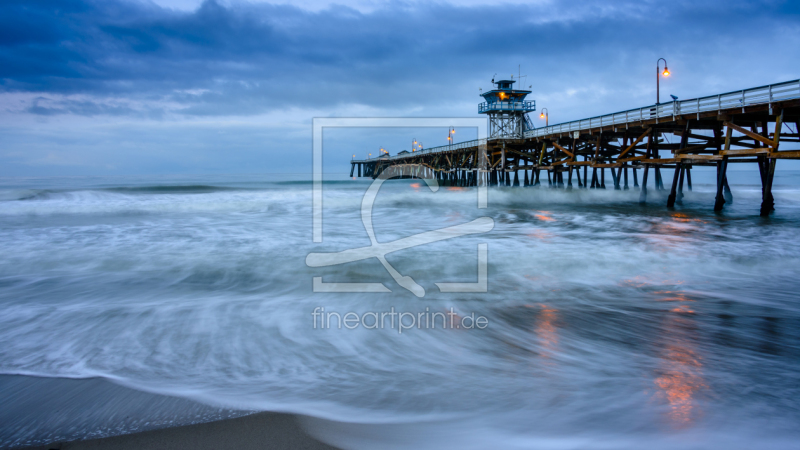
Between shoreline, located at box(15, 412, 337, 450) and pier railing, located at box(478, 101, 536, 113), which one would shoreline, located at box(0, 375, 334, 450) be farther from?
pier railing, located at box(478, 101, 536, 113)

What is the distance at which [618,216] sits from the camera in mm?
17688

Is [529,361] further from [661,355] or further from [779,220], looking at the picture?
[779,220]

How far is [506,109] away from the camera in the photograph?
52375 millimetres

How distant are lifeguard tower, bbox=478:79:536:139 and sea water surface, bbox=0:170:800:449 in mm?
44747

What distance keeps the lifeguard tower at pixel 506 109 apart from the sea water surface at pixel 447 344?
4475cm

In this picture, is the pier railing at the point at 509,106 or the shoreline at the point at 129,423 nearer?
the shoreline at the point at 129,423

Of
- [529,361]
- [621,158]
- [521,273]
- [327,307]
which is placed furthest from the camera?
[621,158]

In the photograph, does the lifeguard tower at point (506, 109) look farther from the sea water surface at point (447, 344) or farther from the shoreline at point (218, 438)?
the shoreline at point (218, 438)

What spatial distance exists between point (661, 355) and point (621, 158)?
63.8ft

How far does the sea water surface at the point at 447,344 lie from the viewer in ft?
9.87

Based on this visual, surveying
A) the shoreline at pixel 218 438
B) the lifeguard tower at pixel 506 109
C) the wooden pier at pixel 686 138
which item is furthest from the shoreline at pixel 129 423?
the lifeguard tower at pixel 506 109

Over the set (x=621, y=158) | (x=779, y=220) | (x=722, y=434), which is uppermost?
(x=621, y=158)

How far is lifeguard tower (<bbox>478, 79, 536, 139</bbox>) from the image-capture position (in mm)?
52500

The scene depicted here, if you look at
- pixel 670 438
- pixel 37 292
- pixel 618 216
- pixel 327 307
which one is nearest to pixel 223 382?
pixel 327 307
